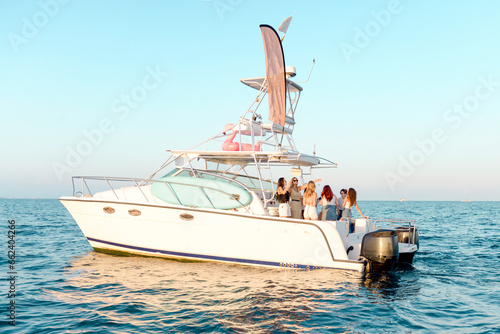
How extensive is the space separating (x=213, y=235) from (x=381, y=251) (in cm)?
381

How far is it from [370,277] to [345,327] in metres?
3.26

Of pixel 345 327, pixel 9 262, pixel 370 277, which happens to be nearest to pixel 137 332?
pixel 345 327

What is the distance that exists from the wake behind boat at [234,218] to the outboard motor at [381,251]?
0.07ft

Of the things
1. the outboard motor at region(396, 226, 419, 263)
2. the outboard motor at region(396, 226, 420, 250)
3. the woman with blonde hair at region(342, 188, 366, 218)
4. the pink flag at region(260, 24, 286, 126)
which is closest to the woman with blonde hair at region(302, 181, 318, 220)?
the woman with blonde hair at region(342, 188, 366, 218)

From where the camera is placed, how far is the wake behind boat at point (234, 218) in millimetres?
8664

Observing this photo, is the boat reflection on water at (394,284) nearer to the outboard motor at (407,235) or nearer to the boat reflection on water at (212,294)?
the boat reflection on water at (212,294)

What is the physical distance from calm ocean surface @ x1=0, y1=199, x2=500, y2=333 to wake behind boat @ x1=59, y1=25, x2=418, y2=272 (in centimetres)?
33

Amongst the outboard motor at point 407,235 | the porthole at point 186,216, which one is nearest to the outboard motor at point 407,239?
the outboard motor at point 407,235

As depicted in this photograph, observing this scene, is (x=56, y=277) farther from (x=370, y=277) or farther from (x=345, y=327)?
(x=370, y=277)

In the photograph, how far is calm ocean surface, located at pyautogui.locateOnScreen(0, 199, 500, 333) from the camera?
18.9 feet

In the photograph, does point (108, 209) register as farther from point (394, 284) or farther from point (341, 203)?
point (394, 284)

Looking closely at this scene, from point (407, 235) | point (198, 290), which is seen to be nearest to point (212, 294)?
point (198, 290)

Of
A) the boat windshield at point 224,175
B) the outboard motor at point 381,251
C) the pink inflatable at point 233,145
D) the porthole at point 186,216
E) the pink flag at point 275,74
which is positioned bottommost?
the outboard motor at point 381,251

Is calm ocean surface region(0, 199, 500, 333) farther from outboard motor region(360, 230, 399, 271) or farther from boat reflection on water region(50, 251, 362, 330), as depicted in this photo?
outboard motor region(360, 230, 399, 271)
